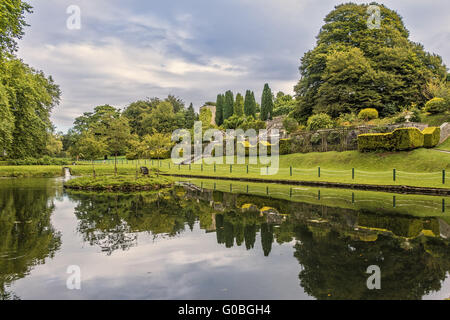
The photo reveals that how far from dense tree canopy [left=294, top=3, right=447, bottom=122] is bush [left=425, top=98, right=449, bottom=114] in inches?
178

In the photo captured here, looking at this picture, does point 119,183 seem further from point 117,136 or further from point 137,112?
point 137,112

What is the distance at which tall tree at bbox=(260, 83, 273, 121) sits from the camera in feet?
222

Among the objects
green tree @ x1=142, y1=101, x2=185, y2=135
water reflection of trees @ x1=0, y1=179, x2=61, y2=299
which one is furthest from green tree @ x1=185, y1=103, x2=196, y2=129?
water reflection of trees @ x1=0, y1=179, x2=61, y2=299

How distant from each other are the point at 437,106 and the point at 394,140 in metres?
6.08

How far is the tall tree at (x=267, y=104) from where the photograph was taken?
67.8 m

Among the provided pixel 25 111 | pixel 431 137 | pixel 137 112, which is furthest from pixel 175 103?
pixel 431 137

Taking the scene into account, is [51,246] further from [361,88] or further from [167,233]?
[361,88]

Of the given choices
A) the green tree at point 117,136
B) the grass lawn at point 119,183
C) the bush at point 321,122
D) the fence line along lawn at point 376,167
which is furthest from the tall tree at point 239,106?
the grass lawn at point 119,183

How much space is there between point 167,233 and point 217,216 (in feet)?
7.53

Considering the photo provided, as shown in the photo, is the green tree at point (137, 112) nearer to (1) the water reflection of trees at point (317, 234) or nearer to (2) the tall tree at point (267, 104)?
(2) the tall tree at point (267, 104)

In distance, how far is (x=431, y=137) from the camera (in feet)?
72.7

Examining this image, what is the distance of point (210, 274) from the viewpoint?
4820mm

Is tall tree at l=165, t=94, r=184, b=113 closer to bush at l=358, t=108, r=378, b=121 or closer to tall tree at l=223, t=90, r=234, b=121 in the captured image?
tall tree at l=223, t=90, r=234, b=121
